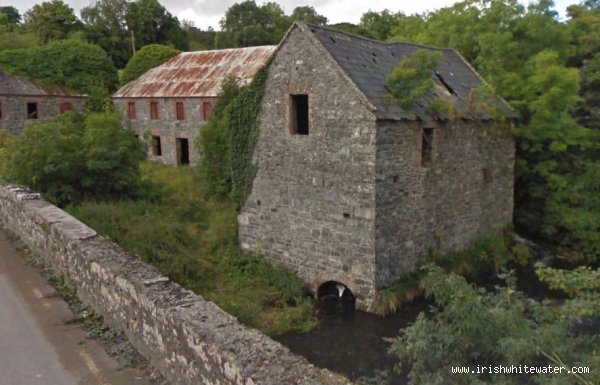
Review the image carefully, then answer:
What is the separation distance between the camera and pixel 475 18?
21547 millimetres

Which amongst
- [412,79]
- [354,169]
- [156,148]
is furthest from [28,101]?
[412,79]

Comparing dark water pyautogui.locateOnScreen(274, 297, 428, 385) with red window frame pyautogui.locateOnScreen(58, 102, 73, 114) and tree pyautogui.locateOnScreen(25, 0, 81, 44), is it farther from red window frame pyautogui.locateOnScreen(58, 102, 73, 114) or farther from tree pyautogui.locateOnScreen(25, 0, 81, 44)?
tree pyautogui.locateOnScreen(25, 0, 81, 44)

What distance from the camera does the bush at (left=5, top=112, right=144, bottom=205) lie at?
579 inches

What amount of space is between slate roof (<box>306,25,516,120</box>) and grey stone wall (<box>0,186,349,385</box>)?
8.03 m

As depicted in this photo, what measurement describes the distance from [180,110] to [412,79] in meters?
16.4

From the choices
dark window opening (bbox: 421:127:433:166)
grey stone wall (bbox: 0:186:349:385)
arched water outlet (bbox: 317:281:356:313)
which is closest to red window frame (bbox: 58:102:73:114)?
arched water outlet (bbox: 317:281:356:313)

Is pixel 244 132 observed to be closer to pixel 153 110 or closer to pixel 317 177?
pixel 317 177

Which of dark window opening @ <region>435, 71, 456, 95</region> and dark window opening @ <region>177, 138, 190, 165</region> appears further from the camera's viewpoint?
dark window opening @ <region>177, 138, 190, 165</region>

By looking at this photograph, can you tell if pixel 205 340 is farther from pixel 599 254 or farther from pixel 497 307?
pixel 599 254

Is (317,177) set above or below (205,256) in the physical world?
above

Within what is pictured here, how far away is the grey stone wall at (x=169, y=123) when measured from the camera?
2697 centimetres

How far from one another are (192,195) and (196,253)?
6125mm

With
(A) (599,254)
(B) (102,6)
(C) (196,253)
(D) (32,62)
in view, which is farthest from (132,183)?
(B) (102,6)

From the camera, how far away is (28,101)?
30.2 metres
